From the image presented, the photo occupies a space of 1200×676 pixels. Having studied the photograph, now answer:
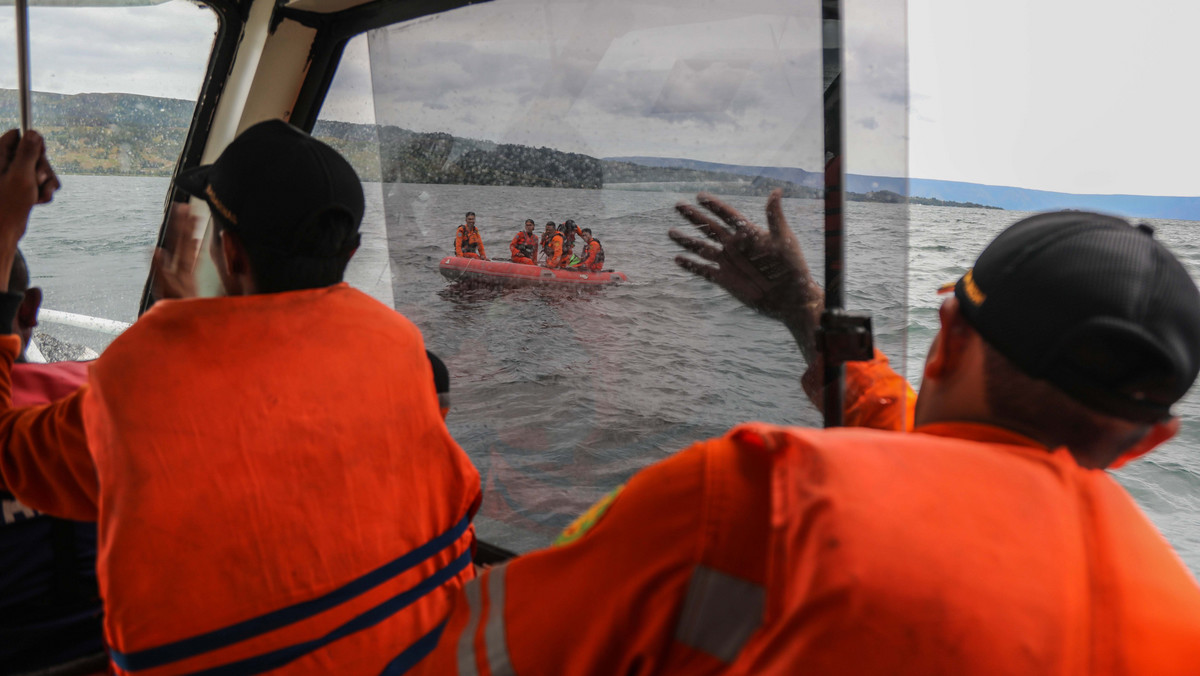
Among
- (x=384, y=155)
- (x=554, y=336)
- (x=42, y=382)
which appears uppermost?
(x=384, y=155)

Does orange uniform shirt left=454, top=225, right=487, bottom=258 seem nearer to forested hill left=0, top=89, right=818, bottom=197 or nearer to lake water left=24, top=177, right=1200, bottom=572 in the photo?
lake water left=24, top=177, right=1200, bottom=572

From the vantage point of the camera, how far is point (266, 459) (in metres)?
0.88

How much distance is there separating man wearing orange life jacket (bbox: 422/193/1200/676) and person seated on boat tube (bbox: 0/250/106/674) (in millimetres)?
907

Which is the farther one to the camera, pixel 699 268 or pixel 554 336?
pixel 554 336

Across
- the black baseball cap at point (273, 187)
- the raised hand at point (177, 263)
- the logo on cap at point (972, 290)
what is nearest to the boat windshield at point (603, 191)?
the logo on cap at point (972, 290)

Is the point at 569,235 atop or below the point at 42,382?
atop

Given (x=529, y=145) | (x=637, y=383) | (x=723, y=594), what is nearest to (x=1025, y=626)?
(x=723, y=594)

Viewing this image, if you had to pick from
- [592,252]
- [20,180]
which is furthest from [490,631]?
[592,252]

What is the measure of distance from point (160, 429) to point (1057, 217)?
0.97 metres

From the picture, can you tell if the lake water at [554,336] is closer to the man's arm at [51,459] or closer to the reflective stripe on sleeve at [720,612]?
the reflective stripe on sleeve at [720,612]

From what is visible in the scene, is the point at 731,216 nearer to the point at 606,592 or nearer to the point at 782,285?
the point at 782,285

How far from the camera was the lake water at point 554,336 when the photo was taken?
2.21m

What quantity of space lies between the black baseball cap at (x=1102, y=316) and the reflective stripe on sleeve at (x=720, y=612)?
0.29 m

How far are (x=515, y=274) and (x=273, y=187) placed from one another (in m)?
2.24
